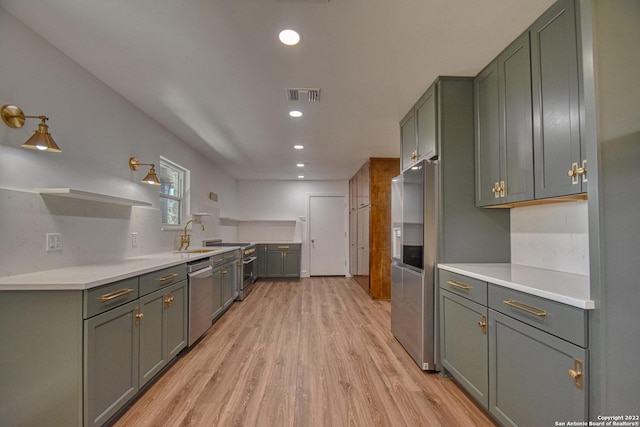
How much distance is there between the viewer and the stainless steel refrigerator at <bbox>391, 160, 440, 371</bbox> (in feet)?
7.66

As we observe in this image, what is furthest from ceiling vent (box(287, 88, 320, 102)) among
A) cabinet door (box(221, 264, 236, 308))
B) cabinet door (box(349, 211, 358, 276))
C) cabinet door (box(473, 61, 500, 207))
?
cabinet door (box(349, 211, 358, 276))

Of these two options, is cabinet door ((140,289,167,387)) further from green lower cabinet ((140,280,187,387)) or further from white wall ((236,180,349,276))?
white wall ((236,180,349,276))

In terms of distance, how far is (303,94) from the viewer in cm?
259

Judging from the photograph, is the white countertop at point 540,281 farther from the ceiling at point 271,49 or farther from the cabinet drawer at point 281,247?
the cabinet drawer at point 281,247

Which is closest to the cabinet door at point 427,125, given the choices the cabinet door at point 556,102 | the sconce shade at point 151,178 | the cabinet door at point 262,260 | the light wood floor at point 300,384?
the cabinet door at point 556,102

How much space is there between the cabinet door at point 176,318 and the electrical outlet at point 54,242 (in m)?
0.77

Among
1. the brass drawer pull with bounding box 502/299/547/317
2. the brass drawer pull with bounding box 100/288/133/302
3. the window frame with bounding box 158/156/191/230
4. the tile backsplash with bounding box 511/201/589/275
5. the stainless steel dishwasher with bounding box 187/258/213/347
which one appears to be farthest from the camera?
the window frame with bounding box 158/156/191/230

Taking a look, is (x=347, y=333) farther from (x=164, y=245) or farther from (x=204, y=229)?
(x=204, y=229)

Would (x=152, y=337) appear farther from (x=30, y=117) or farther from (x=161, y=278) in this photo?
(x=30, y=117)

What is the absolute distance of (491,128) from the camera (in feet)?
6.95

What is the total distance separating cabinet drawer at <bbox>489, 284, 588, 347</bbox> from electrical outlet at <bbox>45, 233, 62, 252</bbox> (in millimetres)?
2800

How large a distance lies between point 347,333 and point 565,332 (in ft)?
7.60

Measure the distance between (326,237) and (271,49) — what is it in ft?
17.6

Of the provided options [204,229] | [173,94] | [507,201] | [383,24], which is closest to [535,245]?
[507,201]
